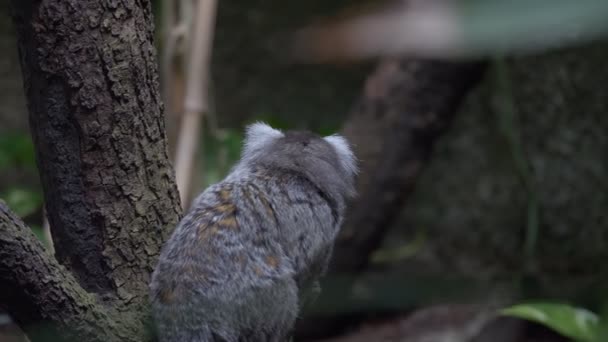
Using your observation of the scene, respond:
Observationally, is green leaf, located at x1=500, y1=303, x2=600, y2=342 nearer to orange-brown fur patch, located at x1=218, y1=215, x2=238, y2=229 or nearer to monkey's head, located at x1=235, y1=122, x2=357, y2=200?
monkey's head, located at x1=235, y1=122, x2=357, y2=200

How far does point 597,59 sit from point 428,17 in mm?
3604

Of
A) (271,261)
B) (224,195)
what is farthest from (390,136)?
(271,261)

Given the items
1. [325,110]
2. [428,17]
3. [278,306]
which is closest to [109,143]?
[278,306]

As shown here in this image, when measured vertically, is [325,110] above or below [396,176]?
above

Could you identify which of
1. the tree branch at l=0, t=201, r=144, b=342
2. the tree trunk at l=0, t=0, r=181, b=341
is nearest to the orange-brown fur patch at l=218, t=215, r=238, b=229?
the tree trunk at l=0, t=0, r=181, b=341

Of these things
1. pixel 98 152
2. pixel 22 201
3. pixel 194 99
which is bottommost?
pixel 22 201

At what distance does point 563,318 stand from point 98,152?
1689 millimetres

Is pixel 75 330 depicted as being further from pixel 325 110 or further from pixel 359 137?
pixel 325 110

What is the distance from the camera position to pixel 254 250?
136 cm

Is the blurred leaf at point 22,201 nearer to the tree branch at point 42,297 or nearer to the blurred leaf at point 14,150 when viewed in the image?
the blurred leaf at point 14,150

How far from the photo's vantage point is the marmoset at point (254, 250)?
1300 mm

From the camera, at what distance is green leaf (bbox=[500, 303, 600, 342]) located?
2334 mm

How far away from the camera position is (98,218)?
1397 mm

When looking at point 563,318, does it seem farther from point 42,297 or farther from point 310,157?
point 42,297
